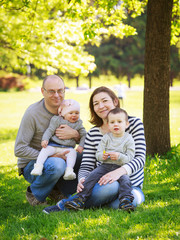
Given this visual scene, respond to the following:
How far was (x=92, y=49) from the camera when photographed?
132 feet

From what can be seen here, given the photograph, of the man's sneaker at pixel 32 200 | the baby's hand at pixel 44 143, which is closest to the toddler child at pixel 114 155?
the baby's hand at pixel 44 143

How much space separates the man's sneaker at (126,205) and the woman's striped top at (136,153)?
1.01 ft

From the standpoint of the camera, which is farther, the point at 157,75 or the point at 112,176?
the point at 157,75

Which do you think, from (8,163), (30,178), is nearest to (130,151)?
(30,178)

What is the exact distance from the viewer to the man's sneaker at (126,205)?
3398 millimetres

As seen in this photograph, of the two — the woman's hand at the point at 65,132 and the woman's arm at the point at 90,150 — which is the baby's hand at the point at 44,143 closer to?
the woman's hand at the point at 65,132

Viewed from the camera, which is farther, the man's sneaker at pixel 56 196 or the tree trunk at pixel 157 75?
the tree trunk at pixel 157 75

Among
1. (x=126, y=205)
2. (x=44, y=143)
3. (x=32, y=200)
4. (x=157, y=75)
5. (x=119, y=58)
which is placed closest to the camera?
(x=126, y=205)

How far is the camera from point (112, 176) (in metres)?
3.51

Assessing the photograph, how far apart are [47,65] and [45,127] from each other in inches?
285

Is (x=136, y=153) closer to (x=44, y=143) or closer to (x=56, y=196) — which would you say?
(x=44, y=143)

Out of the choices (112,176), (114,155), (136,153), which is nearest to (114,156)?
(114,155)

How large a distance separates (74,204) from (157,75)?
3547 mm

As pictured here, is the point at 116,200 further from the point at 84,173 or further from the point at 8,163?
the point at 8,163
